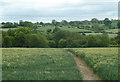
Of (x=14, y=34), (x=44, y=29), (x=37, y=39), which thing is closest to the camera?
(x=37, y=39)

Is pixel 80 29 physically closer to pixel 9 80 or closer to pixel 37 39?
pixel 37 39

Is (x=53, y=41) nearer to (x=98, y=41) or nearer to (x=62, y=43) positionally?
(x=62, y=43)

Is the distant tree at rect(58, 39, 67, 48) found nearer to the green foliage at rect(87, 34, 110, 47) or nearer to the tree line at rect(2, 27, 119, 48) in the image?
the tree line at rect(2, 27, 119, 48)

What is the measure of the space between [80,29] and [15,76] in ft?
268

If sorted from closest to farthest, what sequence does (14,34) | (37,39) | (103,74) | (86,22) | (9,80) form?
(9,80) → (103,74) → (37,39) → (14,34) → (86,22)

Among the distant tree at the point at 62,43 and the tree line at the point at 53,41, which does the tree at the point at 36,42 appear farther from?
the distant tree at the point at 62,43

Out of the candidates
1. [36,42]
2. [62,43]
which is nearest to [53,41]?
[62,43]

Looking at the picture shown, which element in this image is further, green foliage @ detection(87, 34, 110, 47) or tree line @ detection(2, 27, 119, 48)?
green foliage @ detection(87, 34, 110, 47)

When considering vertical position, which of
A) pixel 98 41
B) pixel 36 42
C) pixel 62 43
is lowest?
pixel 62 43

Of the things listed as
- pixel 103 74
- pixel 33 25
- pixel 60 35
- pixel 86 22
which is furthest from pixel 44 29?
pixel 103 74

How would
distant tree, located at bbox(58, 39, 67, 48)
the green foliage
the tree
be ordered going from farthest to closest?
the green foliage
distant tree, located at bbox(58, 39, 67, 48)
the tree

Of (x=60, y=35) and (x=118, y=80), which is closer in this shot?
(x=118, y=80)

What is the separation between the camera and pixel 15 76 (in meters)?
9.42

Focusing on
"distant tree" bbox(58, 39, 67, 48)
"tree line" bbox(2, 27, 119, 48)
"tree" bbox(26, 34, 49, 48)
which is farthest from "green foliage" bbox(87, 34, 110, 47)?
"tree" bbox(26, 34, 49, 48)
